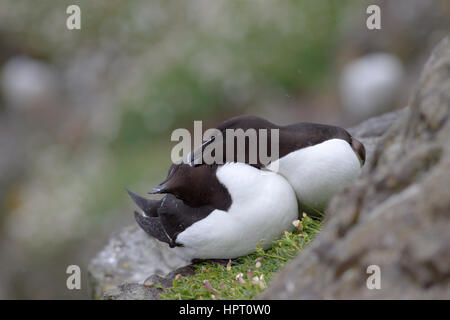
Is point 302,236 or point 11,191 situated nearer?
point 302,236

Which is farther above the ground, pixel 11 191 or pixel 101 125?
pixel 101 125

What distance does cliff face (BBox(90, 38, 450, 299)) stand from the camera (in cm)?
172

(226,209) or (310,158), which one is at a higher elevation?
(310,158)

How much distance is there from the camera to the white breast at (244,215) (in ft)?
9.71

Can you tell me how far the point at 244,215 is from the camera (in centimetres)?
295

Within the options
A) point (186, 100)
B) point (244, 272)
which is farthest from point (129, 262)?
point (186, 100)

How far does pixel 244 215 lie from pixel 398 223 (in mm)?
1251

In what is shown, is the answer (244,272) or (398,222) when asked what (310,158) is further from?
(398,222)
